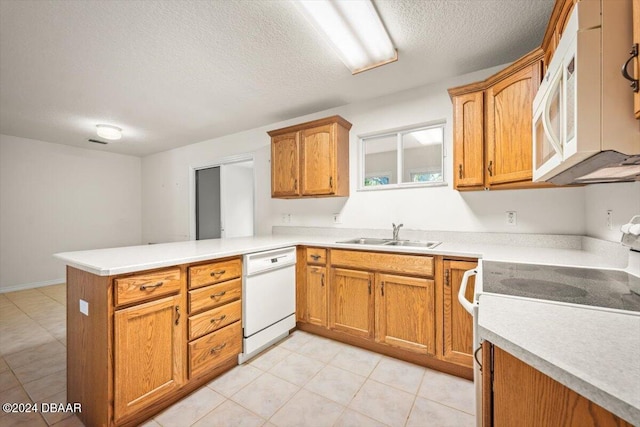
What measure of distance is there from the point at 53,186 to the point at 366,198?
5.24 metres

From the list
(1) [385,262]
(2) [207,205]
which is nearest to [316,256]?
(1) [385,262]

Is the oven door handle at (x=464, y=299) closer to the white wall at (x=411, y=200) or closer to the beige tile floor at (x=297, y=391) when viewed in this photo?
the beige tile floor at (x=297, y=391)

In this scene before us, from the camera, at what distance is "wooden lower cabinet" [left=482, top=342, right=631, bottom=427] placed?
54cm

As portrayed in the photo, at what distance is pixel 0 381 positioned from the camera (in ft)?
6.11

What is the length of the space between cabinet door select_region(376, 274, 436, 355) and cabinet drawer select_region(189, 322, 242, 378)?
3.60 ft

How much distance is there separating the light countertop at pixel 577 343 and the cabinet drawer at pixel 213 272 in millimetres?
1587

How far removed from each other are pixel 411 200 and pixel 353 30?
153cm

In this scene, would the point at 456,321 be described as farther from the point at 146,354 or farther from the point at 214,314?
the point at 146,354

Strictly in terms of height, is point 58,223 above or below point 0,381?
above

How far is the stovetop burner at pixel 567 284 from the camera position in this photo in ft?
2.89

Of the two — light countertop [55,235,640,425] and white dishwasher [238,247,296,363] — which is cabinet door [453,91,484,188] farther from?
white dishwasher [238,247,296,363]

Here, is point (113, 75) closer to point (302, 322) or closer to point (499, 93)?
point (302, 322)

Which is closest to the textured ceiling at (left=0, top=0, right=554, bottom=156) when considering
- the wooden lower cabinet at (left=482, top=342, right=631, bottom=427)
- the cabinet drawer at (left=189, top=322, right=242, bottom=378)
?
the wooden lower cabinet at (left=482, top=342, right=631, bottom=427)

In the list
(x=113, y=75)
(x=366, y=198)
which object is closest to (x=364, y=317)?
(x=366, y=198)
